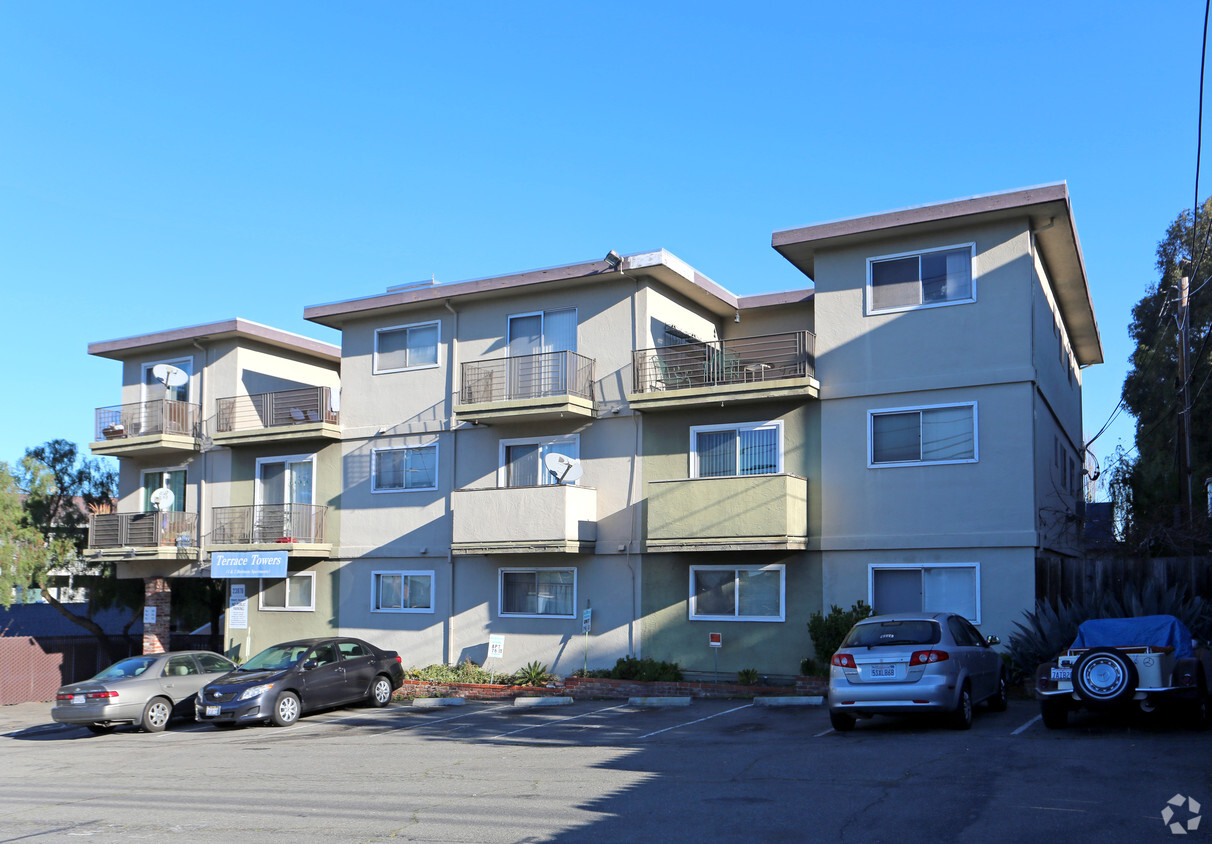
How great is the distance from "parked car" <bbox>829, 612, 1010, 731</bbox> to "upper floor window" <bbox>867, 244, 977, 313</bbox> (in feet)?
24.5

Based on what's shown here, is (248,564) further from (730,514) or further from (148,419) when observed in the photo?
(730,514)

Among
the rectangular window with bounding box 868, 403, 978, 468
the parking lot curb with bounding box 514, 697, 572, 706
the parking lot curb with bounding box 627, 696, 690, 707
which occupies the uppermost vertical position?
the rectangular window with bounding box 868, 403, 978, 468

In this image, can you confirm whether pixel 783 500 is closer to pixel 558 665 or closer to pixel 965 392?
pixel 965 392

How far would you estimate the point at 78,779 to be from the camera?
1402cm

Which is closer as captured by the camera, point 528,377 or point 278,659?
point 278,659

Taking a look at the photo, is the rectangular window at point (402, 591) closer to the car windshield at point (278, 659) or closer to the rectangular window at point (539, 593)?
the rectangular window at point (539, 593)

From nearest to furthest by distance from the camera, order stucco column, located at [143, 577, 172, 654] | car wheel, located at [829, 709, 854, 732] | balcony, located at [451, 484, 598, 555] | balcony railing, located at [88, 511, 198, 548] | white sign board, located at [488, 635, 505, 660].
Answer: car wheel, located at [829, 709, 854, 732], balcony, located at [451, 484, 598, 555], white sign board, located at [488, 635, 505, 660], balcony railing, located at [88, 511, 198, 548], stucco column, located at [143, 577, 172, 654]

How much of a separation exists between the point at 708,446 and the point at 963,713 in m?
9.19

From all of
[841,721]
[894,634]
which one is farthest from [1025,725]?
[841,721]

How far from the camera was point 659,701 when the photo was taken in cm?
1948

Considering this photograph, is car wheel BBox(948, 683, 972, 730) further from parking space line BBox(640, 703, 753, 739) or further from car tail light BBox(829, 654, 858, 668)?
parking space line BBox(640, 703, 753, 739)

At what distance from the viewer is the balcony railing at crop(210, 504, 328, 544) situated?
84.5ft

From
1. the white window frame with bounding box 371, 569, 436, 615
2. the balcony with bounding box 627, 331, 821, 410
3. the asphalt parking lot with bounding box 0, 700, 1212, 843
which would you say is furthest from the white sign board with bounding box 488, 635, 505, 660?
the balcony with bounding box 627, 331, 821, 410

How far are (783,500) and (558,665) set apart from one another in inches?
246
